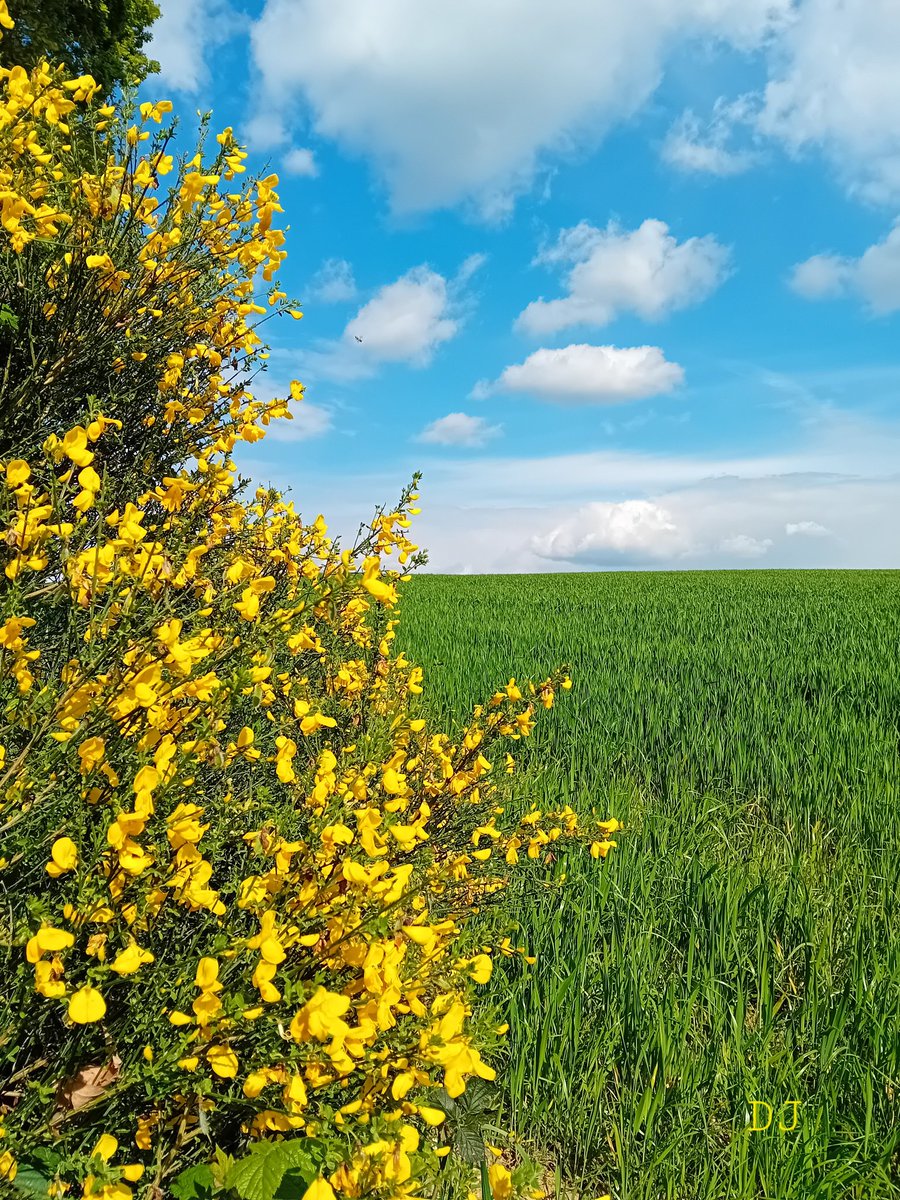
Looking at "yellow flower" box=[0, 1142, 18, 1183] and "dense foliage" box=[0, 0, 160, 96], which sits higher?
"dense foliage" box=[0, 0, 160, 96]

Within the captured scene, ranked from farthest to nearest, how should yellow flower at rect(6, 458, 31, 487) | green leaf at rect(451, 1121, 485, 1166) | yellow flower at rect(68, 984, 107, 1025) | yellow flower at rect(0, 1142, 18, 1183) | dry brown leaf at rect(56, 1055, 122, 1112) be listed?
1. green leaf at rect(451, 1121, 485, 1166)
2. yellow flower at rect(6, 458, 31, 487)
3. dry brown leaf at rect(56, 1055, 122, 1112)
4. yellow flower at rect(0, 1142, 18, 1183)
5. yellow flower at rect(68, 984, 107, 1025)

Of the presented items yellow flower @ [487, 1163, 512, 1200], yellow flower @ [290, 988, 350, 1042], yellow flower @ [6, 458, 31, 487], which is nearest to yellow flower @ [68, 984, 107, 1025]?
yellow flower @ [290, 988, 350, 1042]

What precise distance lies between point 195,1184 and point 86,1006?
46 centimetres

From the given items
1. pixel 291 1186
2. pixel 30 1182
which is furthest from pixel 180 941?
pixel 291 1186

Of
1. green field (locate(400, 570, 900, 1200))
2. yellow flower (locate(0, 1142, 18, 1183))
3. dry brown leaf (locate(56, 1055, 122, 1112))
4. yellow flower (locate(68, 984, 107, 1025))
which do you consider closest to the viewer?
yellow flower (locate(68, 984, 107, 1025))

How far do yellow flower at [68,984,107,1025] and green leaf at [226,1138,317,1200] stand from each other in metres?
0.33

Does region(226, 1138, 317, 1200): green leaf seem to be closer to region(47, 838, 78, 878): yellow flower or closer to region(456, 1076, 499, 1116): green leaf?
region(47, 838, 78, 878): yellow flower

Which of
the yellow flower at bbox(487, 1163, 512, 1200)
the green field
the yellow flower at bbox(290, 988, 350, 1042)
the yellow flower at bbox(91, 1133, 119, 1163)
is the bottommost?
the green field

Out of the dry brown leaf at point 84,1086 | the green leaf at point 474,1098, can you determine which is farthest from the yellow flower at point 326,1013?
the green leaf at point 474,1098

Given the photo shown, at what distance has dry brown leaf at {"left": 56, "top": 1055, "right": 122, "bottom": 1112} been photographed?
149cm

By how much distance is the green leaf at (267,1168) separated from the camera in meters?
1.17

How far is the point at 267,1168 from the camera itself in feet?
3.98

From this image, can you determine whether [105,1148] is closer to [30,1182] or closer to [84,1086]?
[30,1182]

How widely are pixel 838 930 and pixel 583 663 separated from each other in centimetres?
474
